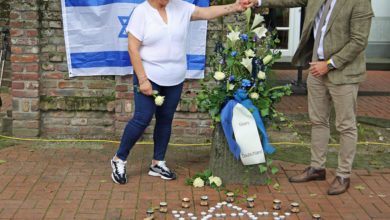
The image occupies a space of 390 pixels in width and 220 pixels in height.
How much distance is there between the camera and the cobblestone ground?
176 inches

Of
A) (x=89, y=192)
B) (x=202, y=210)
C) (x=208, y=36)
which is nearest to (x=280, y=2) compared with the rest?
(x=208, y=36)

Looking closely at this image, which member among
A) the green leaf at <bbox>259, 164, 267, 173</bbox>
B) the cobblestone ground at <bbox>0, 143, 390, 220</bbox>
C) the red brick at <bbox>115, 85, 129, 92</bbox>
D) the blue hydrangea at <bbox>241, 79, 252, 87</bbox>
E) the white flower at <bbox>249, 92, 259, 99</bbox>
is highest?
the blue hydrangea at <bbox>241, 79, 252, 87</bbox>

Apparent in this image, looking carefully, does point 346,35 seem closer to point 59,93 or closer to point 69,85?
point 69,85

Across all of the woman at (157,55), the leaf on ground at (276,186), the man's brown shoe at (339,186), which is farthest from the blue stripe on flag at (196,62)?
the man's brown shoe at (339,186)

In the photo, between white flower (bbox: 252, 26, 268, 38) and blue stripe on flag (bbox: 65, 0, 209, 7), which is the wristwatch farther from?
blue stripe on flag (bbox: 65, 0, 209, 7)

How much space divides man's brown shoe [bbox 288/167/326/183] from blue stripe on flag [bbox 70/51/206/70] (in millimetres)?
1688

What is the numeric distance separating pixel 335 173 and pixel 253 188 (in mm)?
873

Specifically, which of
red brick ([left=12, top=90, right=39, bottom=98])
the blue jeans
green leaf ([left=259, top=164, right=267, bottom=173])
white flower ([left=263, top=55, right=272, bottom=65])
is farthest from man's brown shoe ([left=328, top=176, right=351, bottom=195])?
red brick ([left=12, top=90, right=39, bottom=98])

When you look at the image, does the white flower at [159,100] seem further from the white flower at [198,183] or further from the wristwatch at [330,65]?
the wristwatch at [330,65]

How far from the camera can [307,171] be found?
5215 mm

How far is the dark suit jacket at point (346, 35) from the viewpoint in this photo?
4.60 metres

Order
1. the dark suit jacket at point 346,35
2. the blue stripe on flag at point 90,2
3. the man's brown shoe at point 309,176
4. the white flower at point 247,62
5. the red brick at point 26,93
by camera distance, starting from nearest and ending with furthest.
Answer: the dark suit jacket at point 346,35, the white flower at point 247,62, the man's brown shoe at point 309,176, the blue stripe on flag at point 90,2, the red brick at point 26,93

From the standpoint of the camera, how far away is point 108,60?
623 centimetres

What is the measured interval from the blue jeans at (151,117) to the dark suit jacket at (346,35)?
1282mm
